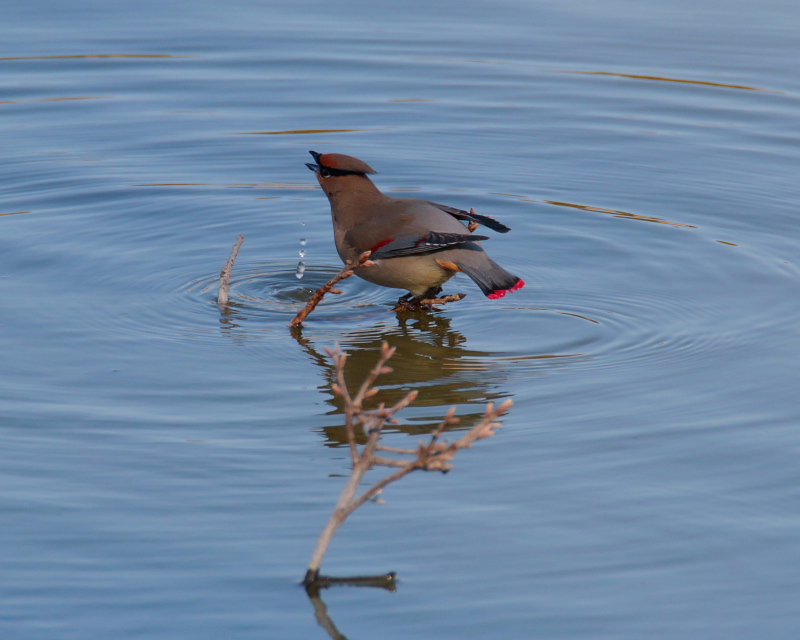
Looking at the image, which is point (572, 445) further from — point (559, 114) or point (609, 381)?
point (559, 114)

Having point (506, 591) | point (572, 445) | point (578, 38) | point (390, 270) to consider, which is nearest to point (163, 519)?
point (506, 591)

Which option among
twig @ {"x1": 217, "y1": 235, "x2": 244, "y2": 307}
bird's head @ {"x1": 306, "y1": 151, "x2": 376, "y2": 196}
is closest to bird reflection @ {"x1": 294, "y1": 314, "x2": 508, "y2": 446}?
twig @ {"x1": 217, "y1": 235, "x2": 244, "y2": 307}

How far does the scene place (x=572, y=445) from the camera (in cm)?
474

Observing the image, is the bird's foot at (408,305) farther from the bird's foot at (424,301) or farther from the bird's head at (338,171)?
the bird's head at (338,171)

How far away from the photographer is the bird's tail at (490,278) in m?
6.16

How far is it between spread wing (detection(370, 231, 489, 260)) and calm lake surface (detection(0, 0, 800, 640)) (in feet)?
1.29

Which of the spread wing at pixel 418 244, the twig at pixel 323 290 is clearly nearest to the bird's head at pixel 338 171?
the spread wing at pixel 418 244

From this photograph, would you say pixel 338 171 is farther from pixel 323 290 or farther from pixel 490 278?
pixel 490 278

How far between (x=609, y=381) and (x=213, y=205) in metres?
3.94

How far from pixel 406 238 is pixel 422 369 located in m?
0.94

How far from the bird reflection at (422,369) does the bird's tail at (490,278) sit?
29cm

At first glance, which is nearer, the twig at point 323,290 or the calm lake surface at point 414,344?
the calm lake surface at point 414,344

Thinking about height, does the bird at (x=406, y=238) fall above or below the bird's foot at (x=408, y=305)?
above

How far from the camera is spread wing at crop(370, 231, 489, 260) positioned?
6148 millimetres
